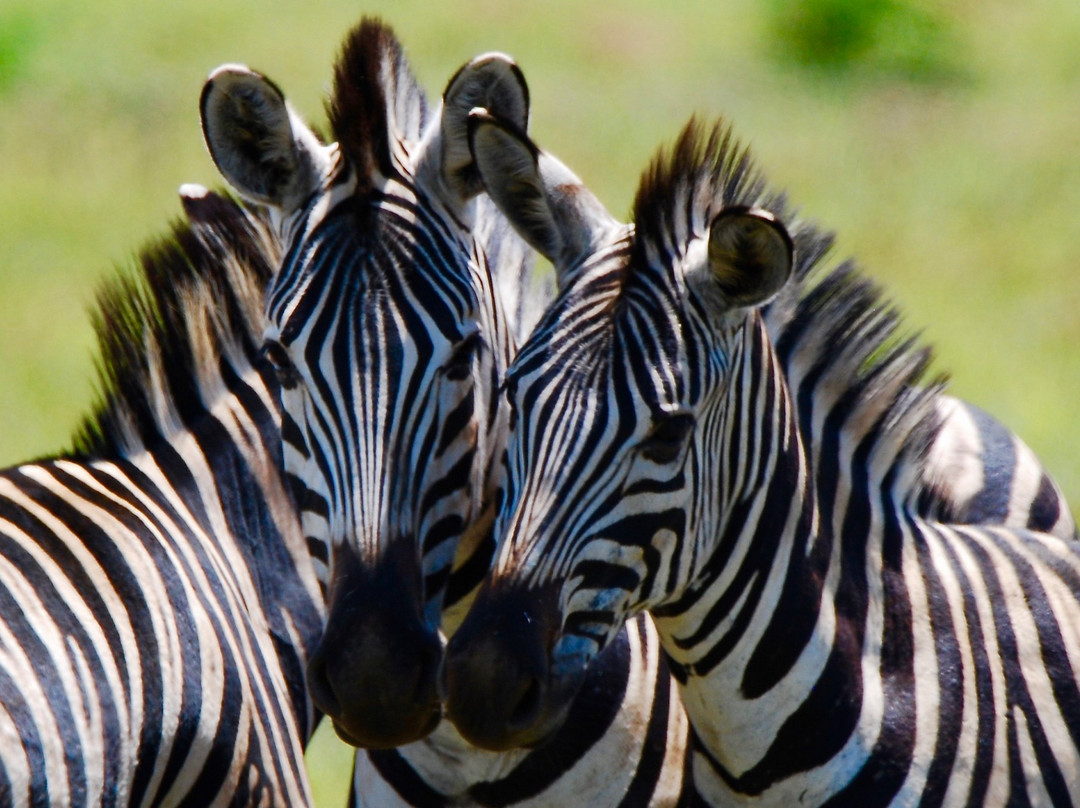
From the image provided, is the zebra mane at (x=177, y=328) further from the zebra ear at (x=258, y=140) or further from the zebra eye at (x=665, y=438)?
the zebra eye at (x=665, y=438)

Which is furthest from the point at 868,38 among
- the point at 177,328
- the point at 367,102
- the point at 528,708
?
the point at 528,708

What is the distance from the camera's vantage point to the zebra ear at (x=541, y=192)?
4410 millimetres

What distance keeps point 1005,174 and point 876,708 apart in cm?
1495

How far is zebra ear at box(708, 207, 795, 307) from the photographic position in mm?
3949

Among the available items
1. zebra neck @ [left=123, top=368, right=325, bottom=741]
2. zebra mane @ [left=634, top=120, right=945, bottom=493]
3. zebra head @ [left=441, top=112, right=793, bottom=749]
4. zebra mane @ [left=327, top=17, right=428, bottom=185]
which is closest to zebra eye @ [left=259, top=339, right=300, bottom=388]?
zebra mane @ [left=327, top=17, right=428, bottom=185]

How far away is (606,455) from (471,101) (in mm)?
1362

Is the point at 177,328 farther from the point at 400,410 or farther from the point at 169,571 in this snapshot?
the point at 400,410

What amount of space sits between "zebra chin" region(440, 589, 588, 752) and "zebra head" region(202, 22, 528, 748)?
12.2 inches

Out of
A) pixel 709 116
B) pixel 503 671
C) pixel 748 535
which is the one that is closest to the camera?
pixel 503 671

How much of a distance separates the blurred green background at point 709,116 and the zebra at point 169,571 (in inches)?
273

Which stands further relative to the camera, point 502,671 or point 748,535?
point 748,535

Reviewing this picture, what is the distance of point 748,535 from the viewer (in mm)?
4309

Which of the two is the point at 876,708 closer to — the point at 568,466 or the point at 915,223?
the point at 568,466

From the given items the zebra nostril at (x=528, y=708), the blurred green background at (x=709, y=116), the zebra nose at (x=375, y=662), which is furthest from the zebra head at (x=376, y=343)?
the blurred green background at (x=709, y=116)
